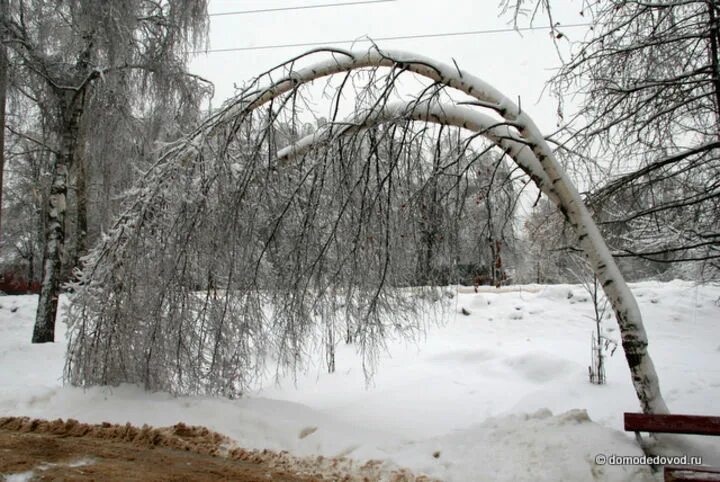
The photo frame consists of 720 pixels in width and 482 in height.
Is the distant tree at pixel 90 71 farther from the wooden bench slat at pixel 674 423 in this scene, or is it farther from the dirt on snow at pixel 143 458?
the wooden bench slat at pixel 674 423

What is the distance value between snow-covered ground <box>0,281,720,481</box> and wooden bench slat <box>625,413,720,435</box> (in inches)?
9.8

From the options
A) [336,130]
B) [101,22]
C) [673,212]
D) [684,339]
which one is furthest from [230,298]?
[684,339]

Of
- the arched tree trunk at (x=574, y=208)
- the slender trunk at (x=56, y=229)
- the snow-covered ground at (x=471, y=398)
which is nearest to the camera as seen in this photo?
the snow-covered ground at (x=471, y=398)

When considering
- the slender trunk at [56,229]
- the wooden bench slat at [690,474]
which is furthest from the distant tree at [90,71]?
the wooden bench slat at [690,474]

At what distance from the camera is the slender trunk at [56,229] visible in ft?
31.5

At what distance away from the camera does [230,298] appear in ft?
16.8

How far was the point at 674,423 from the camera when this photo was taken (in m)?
3.66

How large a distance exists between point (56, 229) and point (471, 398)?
A: 788 cm

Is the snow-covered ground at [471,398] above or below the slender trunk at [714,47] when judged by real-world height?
below

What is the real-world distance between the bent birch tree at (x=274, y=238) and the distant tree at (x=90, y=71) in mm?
4612

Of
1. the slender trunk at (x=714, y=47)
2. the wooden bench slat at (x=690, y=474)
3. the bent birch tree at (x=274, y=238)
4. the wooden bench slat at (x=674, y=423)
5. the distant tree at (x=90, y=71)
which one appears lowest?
the wooden bench slat at (x=690, y=474)

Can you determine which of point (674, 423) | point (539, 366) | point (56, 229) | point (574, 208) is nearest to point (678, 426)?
point (674, 423)

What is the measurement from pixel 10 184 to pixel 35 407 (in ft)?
65.3

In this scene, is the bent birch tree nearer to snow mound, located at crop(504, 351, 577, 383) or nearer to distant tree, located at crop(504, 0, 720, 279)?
distant tree, located at crop(504, 0, 720, 279)
